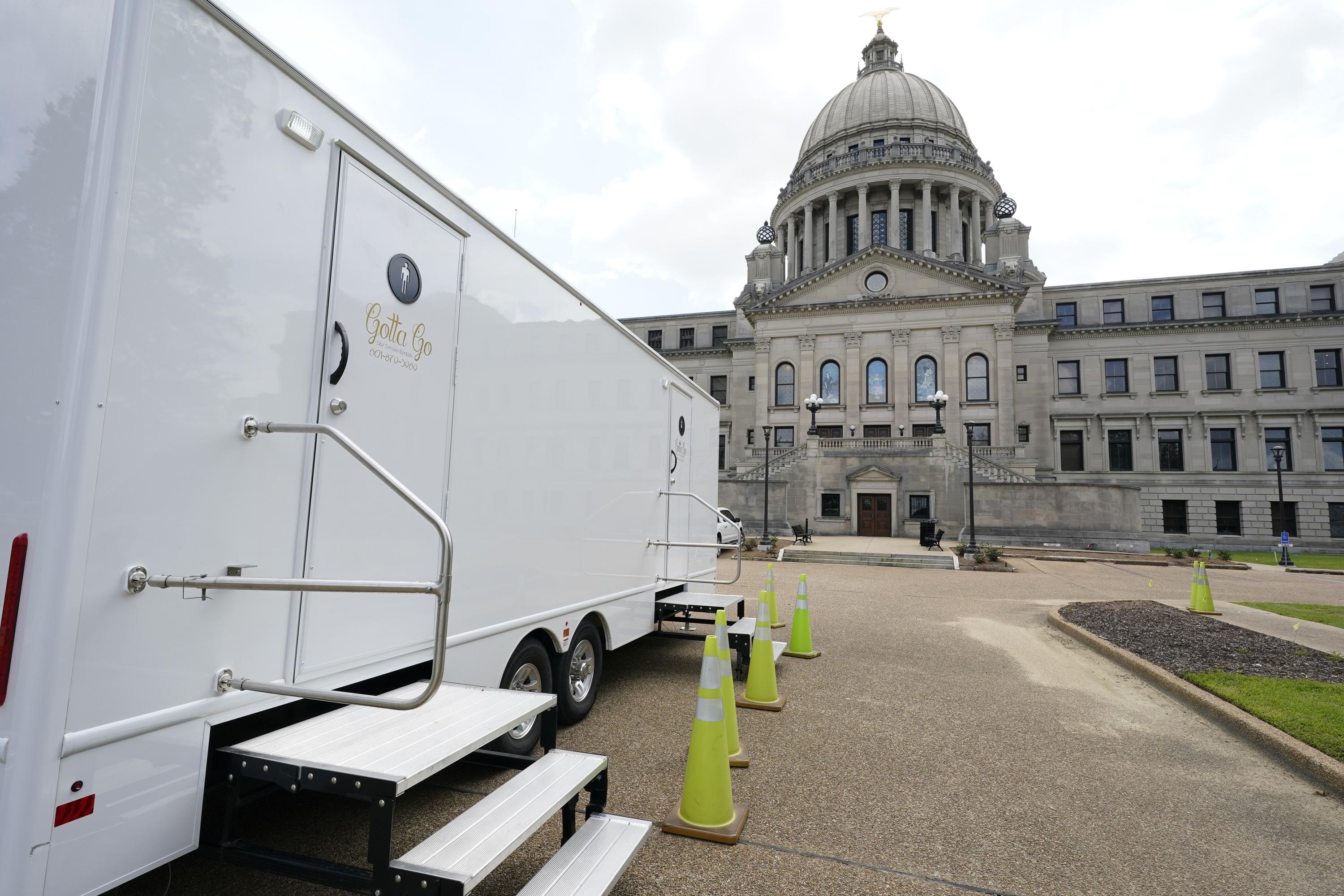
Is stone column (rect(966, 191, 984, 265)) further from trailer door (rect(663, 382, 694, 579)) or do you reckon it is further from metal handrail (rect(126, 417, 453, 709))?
metal handrail (rect(126, 417, 453, 709))

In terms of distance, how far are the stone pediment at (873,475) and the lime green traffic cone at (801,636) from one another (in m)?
30.0

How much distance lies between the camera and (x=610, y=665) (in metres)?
7.99

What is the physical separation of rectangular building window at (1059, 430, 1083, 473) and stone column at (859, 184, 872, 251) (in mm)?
21314

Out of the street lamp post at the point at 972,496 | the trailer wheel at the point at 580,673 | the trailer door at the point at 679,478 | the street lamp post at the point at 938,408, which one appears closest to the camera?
the trailer wheel at the point at 580,673

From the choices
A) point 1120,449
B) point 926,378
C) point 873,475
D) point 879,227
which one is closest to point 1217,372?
point 1120,449

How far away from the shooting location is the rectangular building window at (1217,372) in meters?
45.3

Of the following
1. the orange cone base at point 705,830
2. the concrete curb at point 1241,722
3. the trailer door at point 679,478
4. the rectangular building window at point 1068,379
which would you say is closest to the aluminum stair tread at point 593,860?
the orange cone base at point 705,830

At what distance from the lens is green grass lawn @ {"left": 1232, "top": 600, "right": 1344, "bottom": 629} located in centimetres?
1220

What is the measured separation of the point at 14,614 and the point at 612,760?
3.80 meters

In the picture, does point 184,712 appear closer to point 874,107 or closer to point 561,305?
point 561,305

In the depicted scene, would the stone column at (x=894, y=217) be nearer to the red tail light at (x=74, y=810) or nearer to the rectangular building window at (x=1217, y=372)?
the rectangular building window at (x=1217, y=372)

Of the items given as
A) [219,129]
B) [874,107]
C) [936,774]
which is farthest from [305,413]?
[874,107]

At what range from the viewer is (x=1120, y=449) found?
46.1 m

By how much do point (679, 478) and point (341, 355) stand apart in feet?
17.3
